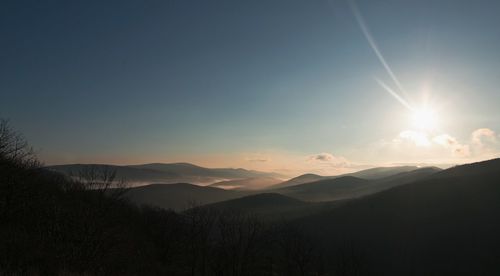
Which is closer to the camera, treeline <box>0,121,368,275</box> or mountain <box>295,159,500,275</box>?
treeline <box>0,121,368,275</box>

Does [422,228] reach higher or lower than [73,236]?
lower

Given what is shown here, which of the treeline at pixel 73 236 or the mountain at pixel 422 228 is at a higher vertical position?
the treeline at pixel 73 236

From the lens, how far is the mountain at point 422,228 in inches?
3359

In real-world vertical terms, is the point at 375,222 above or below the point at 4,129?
below

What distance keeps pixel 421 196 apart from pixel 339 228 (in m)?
36.6

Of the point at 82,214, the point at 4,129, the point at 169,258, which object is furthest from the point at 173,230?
the point at 82,214

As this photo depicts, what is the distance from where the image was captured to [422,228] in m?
106

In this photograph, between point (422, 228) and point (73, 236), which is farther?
point (422, 228)

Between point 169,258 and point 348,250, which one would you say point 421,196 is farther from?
point 169,258

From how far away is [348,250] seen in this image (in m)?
95.8

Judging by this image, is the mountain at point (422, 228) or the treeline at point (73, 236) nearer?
the treeline at point (73, 236)

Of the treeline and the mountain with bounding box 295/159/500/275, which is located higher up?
the treeline

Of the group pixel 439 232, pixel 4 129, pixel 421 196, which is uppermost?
pixel 4 129

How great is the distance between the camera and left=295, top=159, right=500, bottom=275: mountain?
85312 millimetres
